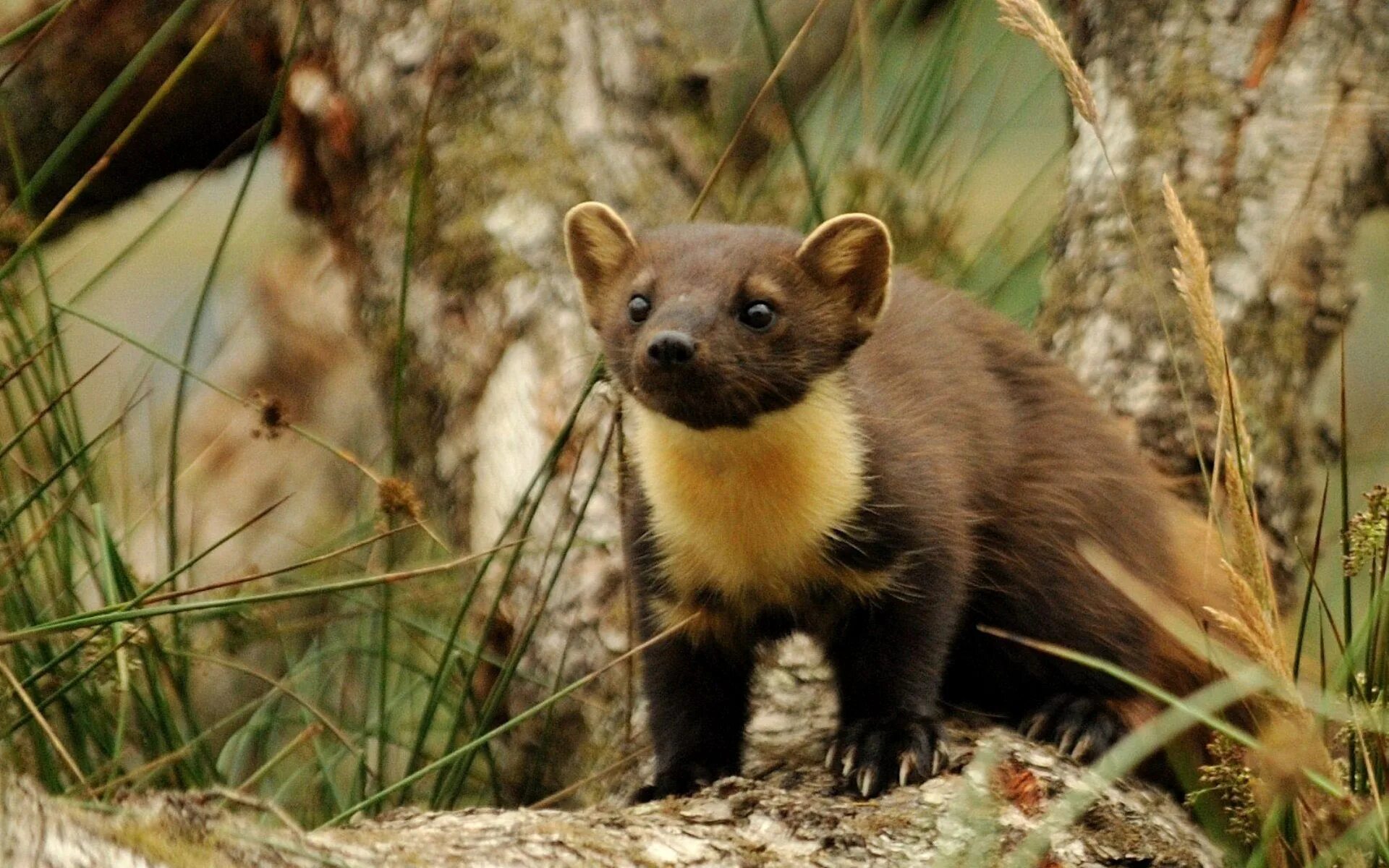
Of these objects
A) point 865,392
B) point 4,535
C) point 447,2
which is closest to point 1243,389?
point 865,392

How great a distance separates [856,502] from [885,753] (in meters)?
0.69

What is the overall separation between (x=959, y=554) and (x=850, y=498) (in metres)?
0.31

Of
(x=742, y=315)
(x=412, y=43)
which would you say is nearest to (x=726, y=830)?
(x=742, y=315)

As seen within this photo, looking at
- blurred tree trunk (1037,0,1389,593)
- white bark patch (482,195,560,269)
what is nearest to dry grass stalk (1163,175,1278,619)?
blurred tree trunk (1037,0,1389,593)

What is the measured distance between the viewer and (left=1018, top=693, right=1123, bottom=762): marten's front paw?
422 cm

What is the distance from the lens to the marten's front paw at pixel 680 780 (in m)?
4.14

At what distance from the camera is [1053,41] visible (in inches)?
127

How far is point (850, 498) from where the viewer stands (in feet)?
14.0

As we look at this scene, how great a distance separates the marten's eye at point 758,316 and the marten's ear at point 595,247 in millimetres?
463

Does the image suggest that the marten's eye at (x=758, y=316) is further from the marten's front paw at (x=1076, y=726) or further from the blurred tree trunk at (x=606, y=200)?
the marten's front paw at (x=1076, y=726)

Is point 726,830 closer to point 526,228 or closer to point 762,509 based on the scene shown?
point 762,509

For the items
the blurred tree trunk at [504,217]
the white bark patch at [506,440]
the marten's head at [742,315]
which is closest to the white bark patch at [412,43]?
the blurred tree trunk at [504,217]

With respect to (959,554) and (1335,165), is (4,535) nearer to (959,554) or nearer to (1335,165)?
(959,554)

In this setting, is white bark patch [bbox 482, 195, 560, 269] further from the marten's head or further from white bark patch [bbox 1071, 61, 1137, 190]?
white bark patch [bbox 1071, 61, 1137, 190]
